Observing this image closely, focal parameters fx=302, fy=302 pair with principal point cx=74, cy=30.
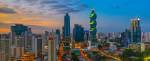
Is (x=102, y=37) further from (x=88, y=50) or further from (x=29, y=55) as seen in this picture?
(x=29, y=55)

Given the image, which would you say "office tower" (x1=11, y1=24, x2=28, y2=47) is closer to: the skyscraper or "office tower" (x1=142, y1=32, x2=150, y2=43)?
the skyscraper

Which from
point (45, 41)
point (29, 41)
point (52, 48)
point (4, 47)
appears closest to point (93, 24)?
point (29, 41)

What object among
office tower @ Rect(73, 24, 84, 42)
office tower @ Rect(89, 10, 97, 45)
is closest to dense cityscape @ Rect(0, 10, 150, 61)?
office tower @ Rect(73, 24, 84, 42)

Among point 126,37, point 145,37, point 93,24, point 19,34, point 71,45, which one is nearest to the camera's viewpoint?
point 145,37

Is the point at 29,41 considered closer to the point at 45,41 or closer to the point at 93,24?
the point at 45,41

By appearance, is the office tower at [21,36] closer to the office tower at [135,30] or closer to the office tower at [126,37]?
the office tower at [126,37]

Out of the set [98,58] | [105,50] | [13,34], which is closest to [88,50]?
[105,50]
